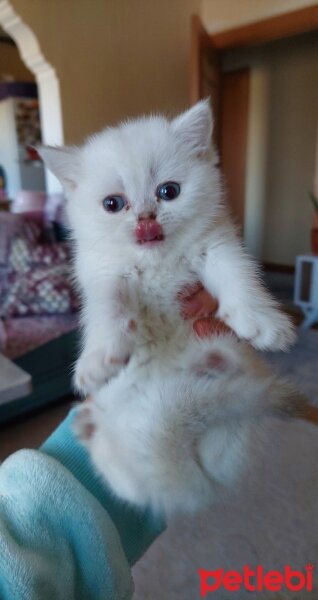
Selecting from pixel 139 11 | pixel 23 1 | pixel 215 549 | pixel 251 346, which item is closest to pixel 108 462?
pixel 251 346

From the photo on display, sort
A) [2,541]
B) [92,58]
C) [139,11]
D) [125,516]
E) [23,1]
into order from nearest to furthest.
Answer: [2,541], [125,516], [23,1], [92,58], [139,11]

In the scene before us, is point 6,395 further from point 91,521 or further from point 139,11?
point 139,11

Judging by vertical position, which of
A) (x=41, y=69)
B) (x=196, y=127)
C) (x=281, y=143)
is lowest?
(x=196, y=127)

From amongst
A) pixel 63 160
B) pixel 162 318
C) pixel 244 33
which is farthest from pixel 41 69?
pixel 162 318

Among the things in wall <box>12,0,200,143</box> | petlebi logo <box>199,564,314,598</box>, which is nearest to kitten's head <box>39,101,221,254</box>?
petlebi logo <box>199,564,314,598</box>

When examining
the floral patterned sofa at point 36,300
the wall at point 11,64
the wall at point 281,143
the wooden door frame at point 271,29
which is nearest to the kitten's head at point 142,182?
the floral patterned sofa at point 36,300

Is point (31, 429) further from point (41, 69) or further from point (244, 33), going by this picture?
point (244, 33)

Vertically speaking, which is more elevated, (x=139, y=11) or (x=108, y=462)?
(x=139, y=11)
